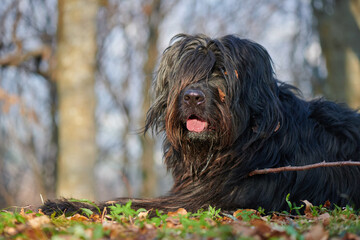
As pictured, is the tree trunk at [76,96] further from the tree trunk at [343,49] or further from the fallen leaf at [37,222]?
the tree trunk at [343,49]

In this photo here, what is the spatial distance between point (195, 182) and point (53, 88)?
37.4 ft

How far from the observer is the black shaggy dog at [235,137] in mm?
4000

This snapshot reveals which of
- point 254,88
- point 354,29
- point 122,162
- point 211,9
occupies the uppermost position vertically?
point 211,9

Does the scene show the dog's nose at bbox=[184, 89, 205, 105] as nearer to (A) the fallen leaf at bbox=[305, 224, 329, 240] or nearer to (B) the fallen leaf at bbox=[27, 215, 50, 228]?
(B) the fallen leaf at bbox=[27, 215, 50, 228]

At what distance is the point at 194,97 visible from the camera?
3869mm

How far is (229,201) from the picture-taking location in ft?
13.0

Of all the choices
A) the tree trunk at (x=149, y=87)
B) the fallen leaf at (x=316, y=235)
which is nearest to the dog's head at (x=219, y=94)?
the fallen leaf at (x=316, y=235)

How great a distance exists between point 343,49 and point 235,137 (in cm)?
857

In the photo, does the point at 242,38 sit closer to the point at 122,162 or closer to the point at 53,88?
the point at 53,88

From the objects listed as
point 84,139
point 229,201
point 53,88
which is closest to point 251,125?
point 229,201

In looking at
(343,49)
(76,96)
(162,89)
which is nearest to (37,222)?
(162,89)

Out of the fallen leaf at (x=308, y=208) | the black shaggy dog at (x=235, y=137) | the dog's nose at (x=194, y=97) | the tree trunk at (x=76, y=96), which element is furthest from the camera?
the tree trunk at (x=76, y=96)

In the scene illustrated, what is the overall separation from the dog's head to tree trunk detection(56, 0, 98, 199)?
4785mm

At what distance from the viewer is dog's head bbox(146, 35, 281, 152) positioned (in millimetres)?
3961
